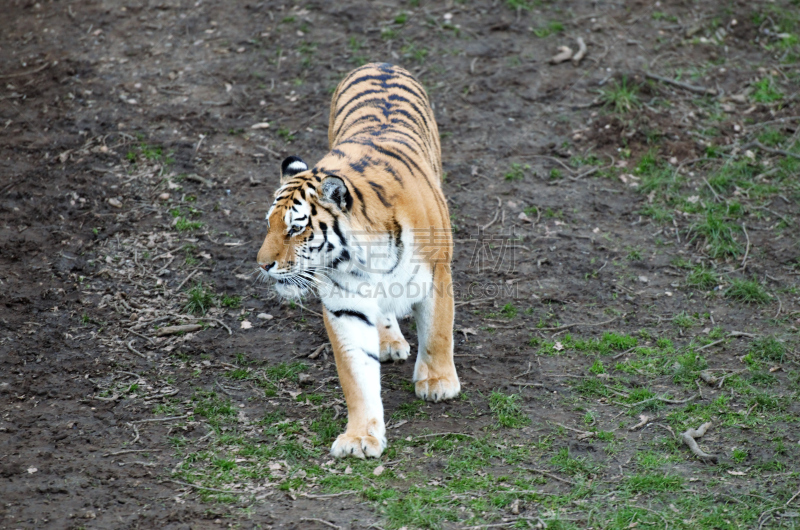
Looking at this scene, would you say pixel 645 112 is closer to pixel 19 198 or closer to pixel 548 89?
pixel 548 89

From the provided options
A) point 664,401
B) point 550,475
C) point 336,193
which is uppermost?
point 336,193

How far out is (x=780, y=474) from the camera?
3723 mm

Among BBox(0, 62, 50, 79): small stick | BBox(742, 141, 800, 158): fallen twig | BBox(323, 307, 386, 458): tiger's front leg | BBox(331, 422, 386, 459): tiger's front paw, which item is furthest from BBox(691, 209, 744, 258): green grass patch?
BBox(0, 62, 50, 79): small stick

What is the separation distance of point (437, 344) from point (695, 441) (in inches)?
58.9

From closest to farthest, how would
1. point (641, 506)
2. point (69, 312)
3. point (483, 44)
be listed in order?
point (641, 506), point (69, 312), point (483, 44)

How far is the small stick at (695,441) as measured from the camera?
3.87m

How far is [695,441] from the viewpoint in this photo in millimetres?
4008

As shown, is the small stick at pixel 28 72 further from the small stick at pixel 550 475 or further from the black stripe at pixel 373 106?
the small stick at pixel 550 475

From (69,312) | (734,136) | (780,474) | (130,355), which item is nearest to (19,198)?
(69,312)

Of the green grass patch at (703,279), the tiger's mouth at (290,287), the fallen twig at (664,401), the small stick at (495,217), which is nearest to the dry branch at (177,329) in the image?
the tiger's mouth at (290,287)

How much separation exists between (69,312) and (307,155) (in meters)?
2.57

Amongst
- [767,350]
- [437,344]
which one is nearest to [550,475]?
[437,344]

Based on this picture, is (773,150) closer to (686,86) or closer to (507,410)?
(686,86)

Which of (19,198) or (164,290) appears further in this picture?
(19,198)
